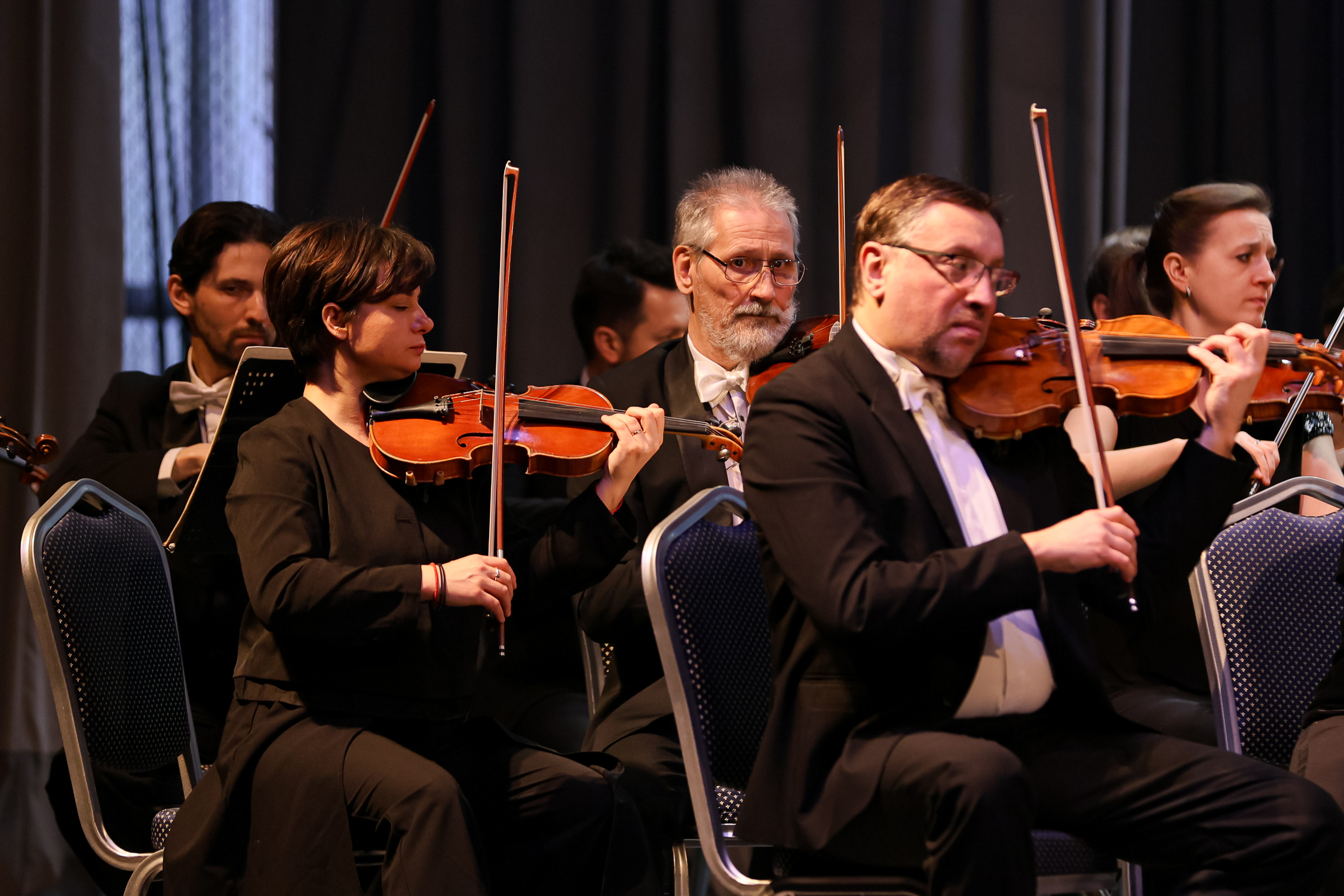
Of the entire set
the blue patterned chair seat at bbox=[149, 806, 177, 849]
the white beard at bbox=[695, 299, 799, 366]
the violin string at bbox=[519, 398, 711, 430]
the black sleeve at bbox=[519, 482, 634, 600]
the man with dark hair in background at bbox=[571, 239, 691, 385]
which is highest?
the man with dark hair in background at bbox=[571, 239, 691, 385]

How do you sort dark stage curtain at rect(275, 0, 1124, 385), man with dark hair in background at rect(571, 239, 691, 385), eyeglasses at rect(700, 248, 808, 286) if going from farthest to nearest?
dark stage curtain at rect(275, 0, 1124, 385) → man with dark hair in background at rect(571, 239, 691, 385) → eyeglasses at rect(700, 248, 808, 286)

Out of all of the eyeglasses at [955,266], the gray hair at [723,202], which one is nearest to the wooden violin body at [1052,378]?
the eyeglasses at [955,266]

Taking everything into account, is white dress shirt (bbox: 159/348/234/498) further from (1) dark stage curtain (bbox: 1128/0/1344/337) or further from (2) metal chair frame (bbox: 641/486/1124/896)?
(1) dark stage curtain (bbox: 1128/0/1344/337)

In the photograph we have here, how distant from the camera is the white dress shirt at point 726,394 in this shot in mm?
2641

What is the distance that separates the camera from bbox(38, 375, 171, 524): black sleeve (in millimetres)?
2570

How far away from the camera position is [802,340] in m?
2.68

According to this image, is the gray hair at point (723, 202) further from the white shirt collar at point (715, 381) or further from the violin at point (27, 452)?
the violin at point (27, 452)

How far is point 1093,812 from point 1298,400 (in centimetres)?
98

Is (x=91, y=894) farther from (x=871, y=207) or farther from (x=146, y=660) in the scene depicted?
(x=871, y=207)

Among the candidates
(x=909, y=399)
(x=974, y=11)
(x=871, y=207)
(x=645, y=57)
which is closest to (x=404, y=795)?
(x=909, y=399)

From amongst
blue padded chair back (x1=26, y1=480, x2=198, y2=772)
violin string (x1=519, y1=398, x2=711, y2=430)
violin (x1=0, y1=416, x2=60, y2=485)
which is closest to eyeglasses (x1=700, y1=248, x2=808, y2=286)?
violin string (x1=519, y1=398, x2=711, y2=430)

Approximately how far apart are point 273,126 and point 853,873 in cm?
302

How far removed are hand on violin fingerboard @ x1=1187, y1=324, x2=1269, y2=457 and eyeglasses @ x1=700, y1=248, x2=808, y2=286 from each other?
3.75 ft

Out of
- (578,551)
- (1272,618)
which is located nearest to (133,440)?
(578,551)
